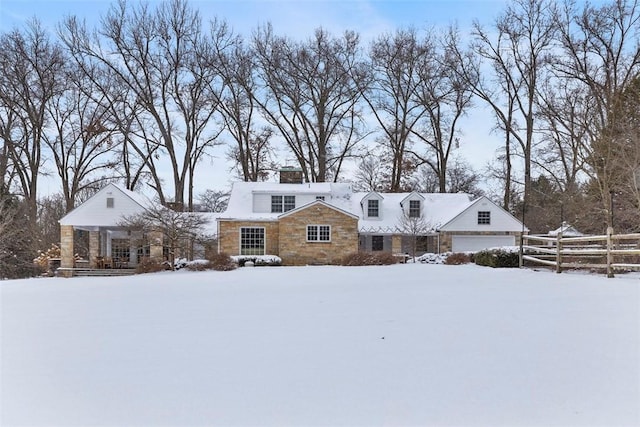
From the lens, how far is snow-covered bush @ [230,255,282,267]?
74.9 ft

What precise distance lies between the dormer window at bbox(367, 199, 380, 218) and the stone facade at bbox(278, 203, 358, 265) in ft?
11.9

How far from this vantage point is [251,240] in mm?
24984

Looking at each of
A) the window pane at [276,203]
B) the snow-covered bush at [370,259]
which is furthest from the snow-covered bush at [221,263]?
the window pane at [276,203]

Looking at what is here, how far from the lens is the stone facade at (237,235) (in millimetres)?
24609

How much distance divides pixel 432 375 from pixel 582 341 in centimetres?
214

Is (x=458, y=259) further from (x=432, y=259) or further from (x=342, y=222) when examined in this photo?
(x=342, y=222)

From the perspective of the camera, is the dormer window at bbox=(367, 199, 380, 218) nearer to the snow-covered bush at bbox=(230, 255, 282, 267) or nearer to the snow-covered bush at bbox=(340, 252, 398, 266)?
the snow-covered bush at bbox=(340, 252, 398, 266)

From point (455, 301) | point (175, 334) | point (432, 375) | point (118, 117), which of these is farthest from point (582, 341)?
point (118, 117)

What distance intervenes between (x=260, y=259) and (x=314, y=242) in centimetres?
319

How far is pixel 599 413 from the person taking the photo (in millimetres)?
3473

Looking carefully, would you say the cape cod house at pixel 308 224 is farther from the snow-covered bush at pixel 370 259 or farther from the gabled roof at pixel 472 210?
the snow-covered bush at pixel 370 259

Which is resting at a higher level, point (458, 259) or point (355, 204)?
point (355, 204)

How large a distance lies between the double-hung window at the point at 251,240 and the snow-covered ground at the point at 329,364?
54.9 feet

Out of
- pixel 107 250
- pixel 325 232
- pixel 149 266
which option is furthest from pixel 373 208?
pixel 107 250
